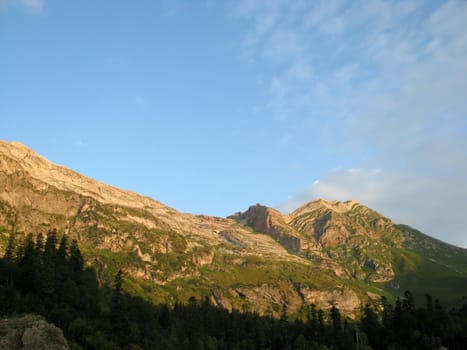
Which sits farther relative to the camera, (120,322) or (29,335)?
(120,322)

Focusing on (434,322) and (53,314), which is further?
(434,322)

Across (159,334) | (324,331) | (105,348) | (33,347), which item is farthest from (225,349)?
(33,347)

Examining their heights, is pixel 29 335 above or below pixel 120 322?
below

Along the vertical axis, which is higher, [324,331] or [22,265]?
[22,265]

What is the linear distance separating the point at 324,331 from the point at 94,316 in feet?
324

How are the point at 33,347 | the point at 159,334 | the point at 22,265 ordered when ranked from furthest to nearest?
the point at 159,334
the point at 22,265
the point at 33,347

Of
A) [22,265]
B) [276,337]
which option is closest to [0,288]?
[22,265]

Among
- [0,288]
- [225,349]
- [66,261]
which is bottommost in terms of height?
[225,349]

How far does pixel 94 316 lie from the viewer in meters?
144

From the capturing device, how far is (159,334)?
543 ft

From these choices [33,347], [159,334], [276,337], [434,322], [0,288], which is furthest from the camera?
[276,337]

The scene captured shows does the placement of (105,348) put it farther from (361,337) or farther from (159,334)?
(361,337)

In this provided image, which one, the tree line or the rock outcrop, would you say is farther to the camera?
the tree line

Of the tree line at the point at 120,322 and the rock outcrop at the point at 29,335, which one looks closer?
the rock outcrop at the point at 29,335
